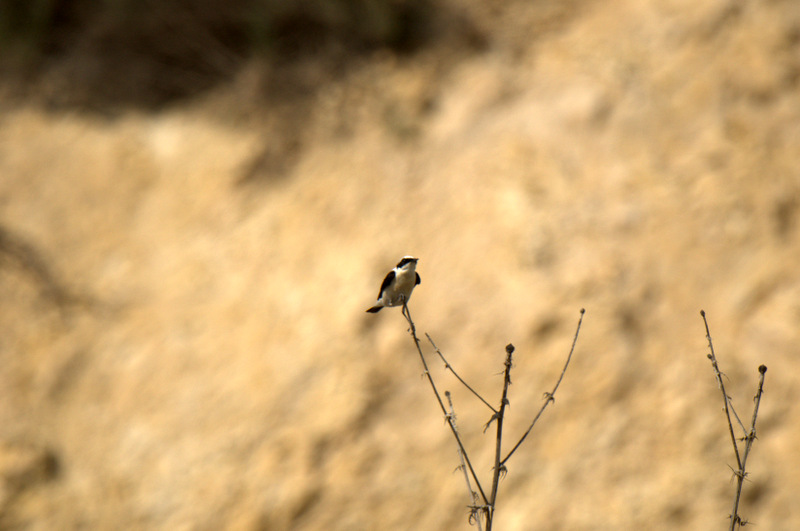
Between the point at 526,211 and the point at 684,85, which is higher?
the point at 684,85

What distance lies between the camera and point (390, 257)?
2506 millimetres

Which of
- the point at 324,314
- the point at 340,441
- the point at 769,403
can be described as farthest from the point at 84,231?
the point at 769,403

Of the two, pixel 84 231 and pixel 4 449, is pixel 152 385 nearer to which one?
pixel 4 449

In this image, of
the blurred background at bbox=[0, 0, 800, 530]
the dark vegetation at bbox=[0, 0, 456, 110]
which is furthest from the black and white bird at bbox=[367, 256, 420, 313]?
the dark vegetation at bbox=[0, 0, 456, 110]

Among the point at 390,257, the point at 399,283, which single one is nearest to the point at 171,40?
the point at 390,257

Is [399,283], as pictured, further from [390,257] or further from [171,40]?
[171,40]

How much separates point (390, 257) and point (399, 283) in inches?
55.8

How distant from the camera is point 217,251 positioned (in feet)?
8.62

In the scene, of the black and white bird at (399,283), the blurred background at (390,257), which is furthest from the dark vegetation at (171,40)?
the black and white bird at (399,283)

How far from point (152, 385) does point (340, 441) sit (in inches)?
27.8

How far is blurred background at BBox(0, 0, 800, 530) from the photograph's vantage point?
220 cm

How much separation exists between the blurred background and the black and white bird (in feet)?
3.94

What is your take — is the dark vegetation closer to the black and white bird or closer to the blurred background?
the blurred background

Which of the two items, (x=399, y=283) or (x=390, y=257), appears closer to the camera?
(x=399, y=283)
